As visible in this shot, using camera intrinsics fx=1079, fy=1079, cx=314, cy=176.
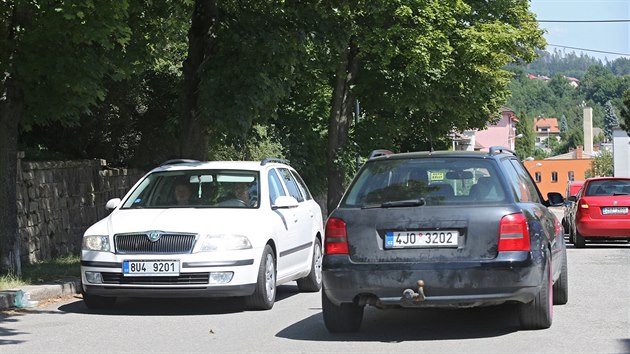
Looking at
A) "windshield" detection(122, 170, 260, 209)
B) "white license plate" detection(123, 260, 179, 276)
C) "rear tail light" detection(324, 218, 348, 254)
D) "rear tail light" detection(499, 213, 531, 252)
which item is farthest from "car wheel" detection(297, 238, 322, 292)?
"rear tail light" detection(499, 213, 531, 252)

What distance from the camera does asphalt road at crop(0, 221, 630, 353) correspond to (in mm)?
8773

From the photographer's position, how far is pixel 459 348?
8523 mm

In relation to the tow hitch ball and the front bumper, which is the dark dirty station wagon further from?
the front bumper

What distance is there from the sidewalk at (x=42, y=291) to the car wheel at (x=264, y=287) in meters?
2.63

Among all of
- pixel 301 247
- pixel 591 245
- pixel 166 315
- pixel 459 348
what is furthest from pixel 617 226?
pixel 459 348

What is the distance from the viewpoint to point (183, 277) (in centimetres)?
1123

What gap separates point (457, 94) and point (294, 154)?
6385 mm

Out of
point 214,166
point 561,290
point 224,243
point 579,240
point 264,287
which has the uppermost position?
point 214,166

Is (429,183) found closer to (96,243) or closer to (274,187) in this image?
(96,243)

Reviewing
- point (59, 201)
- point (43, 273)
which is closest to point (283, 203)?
point (43, 273)

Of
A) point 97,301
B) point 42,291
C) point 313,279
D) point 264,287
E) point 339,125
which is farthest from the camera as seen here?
point 339,125

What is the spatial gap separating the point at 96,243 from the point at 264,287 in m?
1.86

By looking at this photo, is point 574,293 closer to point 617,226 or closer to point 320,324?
point 320,324

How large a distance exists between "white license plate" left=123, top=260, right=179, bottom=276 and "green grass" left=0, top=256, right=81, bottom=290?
7.15 feet
